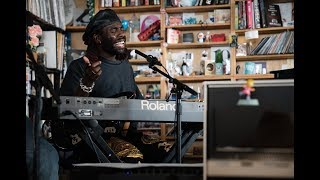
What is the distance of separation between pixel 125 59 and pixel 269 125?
1.78m

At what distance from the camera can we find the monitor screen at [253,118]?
1040 millimetres

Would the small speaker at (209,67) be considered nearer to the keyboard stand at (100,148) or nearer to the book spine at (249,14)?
the book spine at (249,14)

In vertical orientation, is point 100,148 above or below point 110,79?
below

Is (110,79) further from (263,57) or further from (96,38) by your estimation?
(263,57)

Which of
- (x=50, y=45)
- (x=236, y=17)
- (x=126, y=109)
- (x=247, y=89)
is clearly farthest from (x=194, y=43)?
(x=247, y=89)

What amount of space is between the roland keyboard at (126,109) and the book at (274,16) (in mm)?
1999

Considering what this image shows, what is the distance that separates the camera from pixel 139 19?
418 cm

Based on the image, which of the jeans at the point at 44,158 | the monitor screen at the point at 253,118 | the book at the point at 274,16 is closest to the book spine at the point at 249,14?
the book at the point at 274,16

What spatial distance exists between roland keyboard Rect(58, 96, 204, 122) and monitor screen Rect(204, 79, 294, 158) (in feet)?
2.78

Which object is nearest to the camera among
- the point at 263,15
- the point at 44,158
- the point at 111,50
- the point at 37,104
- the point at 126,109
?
the point at 37,104

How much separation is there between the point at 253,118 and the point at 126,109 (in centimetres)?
92

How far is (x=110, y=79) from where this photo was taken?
2561 mm
